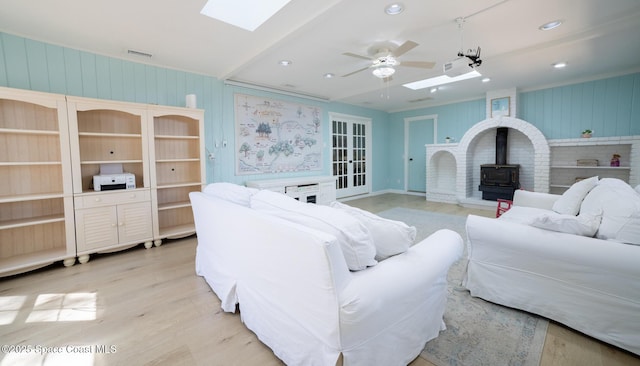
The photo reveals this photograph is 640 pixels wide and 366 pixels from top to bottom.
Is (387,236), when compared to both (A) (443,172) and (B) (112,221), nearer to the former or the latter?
(B) (112,221)

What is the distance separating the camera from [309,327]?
48.3 inches

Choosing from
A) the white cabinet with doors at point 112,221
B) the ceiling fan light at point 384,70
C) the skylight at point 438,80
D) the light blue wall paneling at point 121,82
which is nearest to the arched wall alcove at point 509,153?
the skylight at point 438,80

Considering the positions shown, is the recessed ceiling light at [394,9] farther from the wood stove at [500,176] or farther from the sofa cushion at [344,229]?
the wood stove at [500,176]

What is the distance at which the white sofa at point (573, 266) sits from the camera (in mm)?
1481

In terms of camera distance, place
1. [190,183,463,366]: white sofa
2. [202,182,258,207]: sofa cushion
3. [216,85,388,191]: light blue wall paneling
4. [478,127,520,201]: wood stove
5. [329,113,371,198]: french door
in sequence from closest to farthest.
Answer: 1. [190,183,463,366]: white sofa
2. [202,182,258,207]: sofa cushion
3. [216,85,388,191]: light blue wall paneling
4. [478,127,520,201]: wood stove
5. [329,113,371,198]: french door

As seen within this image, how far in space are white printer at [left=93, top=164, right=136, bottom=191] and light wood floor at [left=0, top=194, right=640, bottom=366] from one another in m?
0.91

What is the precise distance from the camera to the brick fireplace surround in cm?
512

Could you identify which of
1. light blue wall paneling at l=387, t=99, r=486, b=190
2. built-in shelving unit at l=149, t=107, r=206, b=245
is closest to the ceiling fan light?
built-in shelving unit at l=149, t=107, r=206, b=245

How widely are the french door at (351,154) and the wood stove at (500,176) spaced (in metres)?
2.81

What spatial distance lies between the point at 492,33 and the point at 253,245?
341 cm

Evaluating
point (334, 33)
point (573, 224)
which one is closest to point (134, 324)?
point (573, 224)

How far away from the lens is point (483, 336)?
65.2 inches

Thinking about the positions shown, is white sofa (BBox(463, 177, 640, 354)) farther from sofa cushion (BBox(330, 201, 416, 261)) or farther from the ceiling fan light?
the ceiling fan light

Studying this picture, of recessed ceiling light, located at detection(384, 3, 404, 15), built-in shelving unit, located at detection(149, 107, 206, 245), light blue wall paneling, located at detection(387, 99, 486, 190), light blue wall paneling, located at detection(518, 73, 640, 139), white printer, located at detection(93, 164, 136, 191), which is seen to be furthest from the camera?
light blue wall paneling, located at detection(387, 99, 486, 190)
